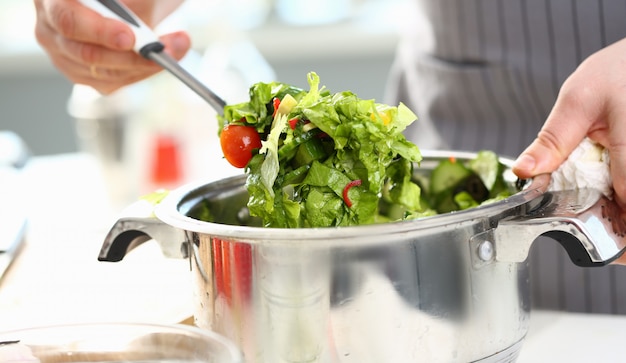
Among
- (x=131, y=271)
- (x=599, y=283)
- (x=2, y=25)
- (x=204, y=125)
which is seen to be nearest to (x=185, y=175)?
(x=204, y=125)

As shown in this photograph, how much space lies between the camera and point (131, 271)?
1101 millimetres

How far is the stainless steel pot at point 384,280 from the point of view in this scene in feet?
2.06

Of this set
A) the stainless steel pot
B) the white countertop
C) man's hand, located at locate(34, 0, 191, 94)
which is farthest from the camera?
man's hand, located at locate(34, 0, 191, 94)

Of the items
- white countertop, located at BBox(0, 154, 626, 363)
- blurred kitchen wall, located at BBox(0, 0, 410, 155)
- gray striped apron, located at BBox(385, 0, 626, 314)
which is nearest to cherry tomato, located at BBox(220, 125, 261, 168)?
white countertop, located at BBox(0, 154, 626, 363)

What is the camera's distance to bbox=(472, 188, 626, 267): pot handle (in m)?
0.67

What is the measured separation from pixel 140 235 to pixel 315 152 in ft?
0.63

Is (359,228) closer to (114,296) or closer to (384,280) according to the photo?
(384,280)

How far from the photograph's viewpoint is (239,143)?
0.76 meters

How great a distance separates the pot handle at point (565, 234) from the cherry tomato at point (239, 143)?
0.22 m

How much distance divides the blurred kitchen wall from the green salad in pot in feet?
8.98

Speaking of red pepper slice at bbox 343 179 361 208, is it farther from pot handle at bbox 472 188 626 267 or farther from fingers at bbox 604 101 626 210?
fingers at bbox 604 101 626 210

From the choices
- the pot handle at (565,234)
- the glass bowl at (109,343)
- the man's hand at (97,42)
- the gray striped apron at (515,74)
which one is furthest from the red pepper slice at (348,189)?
the gray striped apron at (515,74)

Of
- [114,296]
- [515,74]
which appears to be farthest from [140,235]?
[515,74]

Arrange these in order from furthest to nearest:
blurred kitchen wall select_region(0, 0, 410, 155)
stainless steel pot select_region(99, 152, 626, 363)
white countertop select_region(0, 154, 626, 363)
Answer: blurred kitchen wall select_region(0, 0, 410, 155)
white countertop select_region(0, 154, 626, 363)
stainless steel pot select_region(99, 152, 626, 363)
